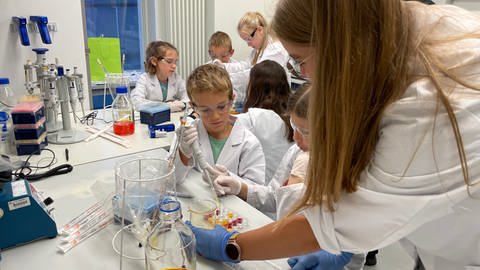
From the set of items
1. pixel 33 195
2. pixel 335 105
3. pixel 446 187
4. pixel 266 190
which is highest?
pixel 335 105

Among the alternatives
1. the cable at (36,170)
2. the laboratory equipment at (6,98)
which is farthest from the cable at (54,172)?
the laboratory equipment at (6,98)

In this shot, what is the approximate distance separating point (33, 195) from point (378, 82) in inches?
33.4

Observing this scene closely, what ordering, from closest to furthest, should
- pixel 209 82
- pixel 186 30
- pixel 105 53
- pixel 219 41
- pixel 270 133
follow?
pixel 209 82 → pixel 270 133 → pixel 105 53 → pixel 219 41 → pixel 186 30

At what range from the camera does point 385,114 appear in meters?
0.58

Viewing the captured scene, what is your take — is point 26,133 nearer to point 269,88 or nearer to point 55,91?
point 55,91

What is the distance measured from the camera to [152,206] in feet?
3.13

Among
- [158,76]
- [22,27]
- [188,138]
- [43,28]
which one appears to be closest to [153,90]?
[158,76]

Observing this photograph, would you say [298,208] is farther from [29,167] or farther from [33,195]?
[29,167]

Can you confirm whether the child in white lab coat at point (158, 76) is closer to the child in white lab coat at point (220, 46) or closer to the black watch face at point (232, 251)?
the child in white lab coat at point (220, 46)

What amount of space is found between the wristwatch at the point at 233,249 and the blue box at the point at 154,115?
1.17m

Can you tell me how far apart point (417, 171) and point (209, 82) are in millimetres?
980

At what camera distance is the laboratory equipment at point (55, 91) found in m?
1.59

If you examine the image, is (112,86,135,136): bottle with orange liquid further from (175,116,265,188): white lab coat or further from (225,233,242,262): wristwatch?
(225,233,242,262): wristwatch

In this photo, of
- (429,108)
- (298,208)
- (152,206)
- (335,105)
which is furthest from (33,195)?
(429,108)
